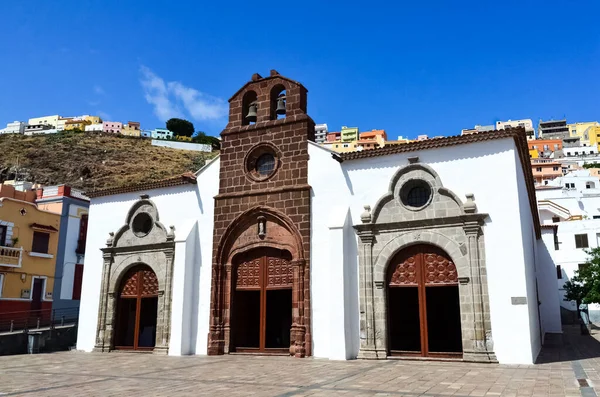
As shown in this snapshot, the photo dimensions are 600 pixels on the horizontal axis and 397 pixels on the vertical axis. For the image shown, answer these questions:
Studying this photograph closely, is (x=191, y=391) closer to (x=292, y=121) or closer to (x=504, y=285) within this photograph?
(x=504, y=285)

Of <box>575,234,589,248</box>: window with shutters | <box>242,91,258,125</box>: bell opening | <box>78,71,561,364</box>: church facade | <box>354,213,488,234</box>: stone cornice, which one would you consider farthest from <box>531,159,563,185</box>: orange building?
<box>354,213,488,234</box>: stone cornice

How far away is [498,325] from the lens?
1282cm

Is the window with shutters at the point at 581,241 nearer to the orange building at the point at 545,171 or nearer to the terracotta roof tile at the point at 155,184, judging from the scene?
the terracotta roof tile at the point at 155,184

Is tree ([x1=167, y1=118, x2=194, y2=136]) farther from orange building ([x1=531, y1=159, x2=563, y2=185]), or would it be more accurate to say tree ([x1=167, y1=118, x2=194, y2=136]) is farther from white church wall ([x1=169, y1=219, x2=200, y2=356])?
white church wall ([x1=169, y1=219, x2=200, y2=356])

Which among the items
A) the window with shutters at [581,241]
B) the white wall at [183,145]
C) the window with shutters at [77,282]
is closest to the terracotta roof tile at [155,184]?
the window with shutters at [77,282]

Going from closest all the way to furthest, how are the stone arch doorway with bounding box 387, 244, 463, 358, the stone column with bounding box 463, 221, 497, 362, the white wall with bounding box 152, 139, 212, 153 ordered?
the stone column with bounding box 463, 221, 497, 362, the stone arch doorway with bounding box 387, 244, 463, 358, the white wall with bounding box 152, 139, 212, 153

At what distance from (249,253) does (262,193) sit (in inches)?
81.0

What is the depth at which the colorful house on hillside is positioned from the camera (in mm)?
27422

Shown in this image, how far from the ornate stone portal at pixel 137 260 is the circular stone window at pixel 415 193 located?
27.0ft

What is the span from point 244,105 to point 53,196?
15.9m

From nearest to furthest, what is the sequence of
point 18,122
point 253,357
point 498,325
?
1. point 498,325
2. point 253,357
3. point 18,122

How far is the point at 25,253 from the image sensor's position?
2570 cm

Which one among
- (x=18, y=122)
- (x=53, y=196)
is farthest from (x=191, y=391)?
(x=18, y=122)

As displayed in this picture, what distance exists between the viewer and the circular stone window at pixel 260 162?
17250 millimetres
